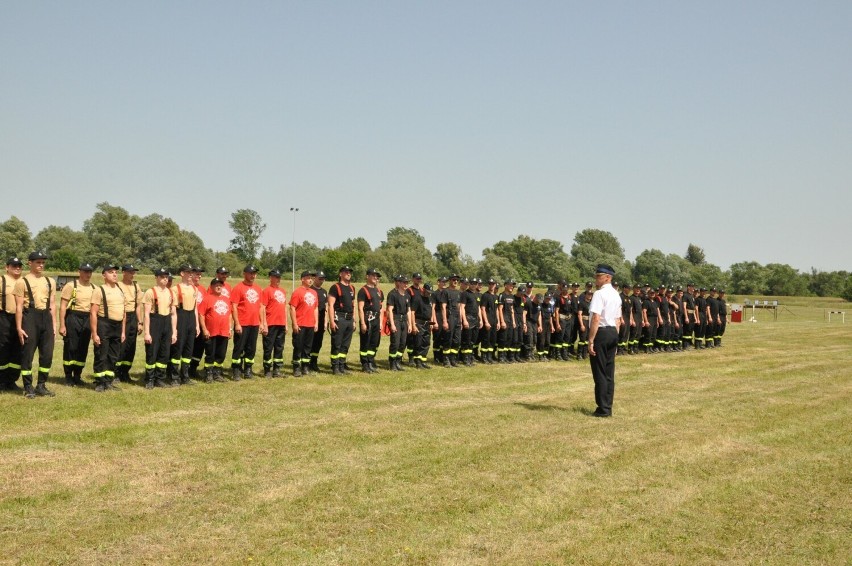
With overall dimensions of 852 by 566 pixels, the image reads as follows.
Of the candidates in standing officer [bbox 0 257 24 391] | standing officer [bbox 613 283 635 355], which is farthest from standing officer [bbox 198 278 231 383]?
standing officer [bbox 613 283 635 355]

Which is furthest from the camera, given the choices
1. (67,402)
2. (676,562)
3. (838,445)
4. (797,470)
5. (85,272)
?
(85,272)

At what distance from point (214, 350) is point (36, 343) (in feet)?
10.0

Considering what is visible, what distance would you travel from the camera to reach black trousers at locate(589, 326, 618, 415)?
10352mm

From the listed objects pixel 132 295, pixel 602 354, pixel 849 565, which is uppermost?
pixel 132 295

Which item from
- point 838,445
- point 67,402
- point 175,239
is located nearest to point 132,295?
point 67,402

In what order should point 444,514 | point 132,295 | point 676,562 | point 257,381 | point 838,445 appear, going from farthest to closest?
point 257,381
point 132,295
point 838,445
point 444,514
point 676,562

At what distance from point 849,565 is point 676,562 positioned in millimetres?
1207

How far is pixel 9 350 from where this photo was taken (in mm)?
10750

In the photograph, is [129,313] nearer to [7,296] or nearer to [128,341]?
[128,341]

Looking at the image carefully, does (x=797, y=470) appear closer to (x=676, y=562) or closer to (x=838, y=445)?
(x=838, y=445)

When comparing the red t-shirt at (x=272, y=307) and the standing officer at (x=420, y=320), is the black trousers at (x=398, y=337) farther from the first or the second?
the red t-shirt at (x=272, y=307)

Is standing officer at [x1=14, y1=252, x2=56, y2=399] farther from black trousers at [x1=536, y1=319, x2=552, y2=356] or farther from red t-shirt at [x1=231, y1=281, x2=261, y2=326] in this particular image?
black trousers at [x1=536, y1=319, x2=552, y2=356]

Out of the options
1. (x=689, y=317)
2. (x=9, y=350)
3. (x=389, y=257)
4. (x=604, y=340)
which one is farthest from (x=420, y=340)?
(x=389, y=257)

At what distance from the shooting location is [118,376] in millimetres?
12750
